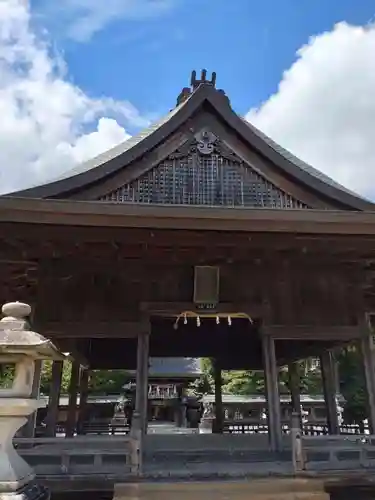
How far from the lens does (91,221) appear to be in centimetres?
704

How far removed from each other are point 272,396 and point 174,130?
A: 19.4 ft

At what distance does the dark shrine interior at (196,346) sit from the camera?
14836 mm

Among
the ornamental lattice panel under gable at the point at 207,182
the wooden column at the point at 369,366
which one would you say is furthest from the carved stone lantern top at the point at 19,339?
the wooden column at the point at 369,366

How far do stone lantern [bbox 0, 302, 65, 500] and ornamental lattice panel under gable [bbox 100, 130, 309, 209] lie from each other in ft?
16.1

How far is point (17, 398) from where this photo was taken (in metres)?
5.08

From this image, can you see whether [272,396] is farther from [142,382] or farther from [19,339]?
[19,339]

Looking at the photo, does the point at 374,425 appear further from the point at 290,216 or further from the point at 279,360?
the point at 279,360

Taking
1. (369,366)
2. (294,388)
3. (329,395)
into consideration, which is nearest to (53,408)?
(369,366)

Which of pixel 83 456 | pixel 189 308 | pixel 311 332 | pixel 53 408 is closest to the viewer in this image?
pixel 83 456

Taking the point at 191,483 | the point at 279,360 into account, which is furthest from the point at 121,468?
the point at 279,360

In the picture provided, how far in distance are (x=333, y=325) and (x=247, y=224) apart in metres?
3.29

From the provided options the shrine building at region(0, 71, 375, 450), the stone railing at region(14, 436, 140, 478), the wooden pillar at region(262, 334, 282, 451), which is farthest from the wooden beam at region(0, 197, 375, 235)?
the stone railing at region(14, 436, 140, 478)

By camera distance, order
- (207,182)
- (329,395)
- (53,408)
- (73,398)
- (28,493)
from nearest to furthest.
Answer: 1. (28,493)
2. (53,408)
3. (207,182)
4. (329,395)
5. (73,398)

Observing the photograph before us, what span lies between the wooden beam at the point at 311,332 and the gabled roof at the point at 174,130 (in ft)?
8.34
